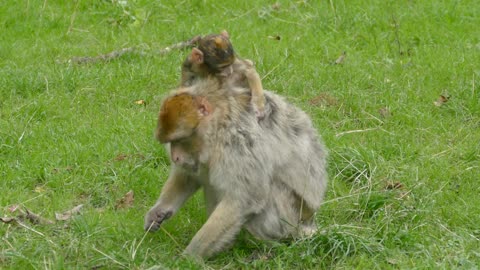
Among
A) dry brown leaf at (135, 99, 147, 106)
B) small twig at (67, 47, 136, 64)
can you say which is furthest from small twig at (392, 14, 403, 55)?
dry brown leaf at (135, 99, 147, 106)

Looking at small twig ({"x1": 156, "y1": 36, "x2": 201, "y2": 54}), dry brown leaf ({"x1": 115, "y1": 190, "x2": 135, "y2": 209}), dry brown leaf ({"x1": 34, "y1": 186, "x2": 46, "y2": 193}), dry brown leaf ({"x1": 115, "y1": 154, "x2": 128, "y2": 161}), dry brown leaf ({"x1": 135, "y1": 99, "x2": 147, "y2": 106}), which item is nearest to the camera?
dry brown leaf ({"x1": 115, "y1": 190, "x2": 135, "y2": 209})

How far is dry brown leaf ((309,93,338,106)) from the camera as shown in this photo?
9461mm

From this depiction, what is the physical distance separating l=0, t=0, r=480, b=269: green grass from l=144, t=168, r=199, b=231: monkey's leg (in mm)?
160

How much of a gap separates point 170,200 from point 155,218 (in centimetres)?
16

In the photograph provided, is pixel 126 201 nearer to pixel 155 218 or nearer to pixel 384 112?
pixel 155 218

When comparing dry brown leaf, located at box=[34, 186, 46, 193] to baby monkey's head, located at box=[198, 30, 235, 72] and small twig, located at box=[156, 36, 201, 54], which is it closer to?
baby monkey's head, located at box=[198, 30, 235, 72]

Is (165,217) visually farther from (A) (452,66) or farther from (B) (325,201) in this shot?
(A) (452,66)

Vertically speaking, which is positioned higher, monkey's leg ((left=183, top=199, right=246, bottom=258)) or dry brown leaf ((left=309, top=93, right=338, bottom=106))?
monkey's leg ((left=183, top=199, right=246, bottom=258))

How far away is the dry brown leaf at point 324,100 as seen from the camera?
9.46m

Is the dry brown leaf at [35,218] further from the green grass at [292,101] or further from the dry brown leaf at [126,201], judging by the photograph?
the dry brown leaf at [126,201]

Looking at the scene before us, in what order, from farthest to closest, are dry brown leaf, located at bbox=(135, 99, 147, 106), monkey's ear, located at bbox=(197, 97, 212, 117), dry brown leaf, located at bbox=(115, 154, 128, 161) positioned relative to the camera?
dry brown leaf, located at bbox=(135, 99, 147, 106) → dry brown leaf, located at bbox=(115, 154, 128, 161) → monkey's ear, located at bbox=(197, 97, 212, 117)

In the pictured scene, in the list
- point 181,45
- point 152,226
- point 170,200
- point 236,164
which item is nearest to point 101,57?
point 181,45

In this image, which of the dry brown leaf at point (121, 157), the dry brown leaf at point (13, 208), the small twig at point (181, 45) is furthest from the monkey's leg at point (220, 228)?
the small twig at point (181, 45)

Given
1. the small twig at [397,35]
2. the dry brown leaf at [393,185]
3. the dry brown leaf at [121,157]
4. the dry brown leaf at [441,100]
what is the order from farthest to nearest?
the small twig at [397,35] < the dry brown leaf at [441,100] < the dry brown leaf at [121,157] < the dry brown leaf at [393,185]
